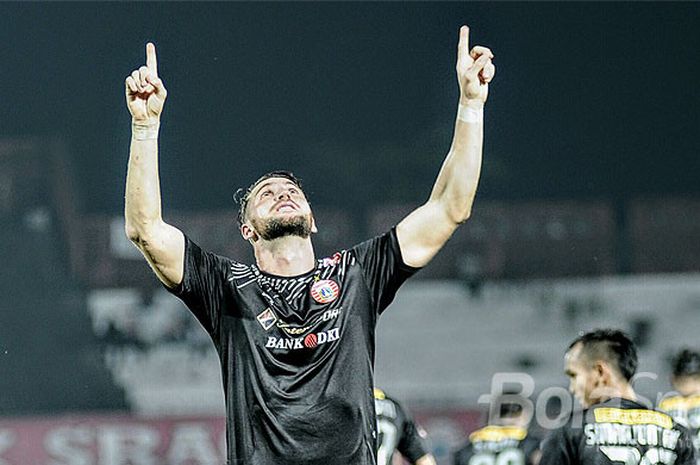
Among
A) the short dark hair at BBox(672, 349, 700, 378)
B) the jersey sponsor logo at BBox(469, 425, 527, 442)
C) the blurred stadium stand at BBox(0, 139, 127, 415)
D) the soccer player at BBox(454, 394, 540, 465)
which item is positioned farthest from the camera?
the blurred stadium stand at BBox(0, 139, 127, 415)

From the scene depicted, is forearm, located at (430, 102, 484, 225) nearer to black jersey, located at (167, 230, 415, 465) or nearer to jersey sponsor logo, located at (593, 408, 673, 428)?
black jersey, located at (167, 230, 415, 465)

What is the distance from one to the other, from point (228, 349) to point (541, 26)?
17.1 ft

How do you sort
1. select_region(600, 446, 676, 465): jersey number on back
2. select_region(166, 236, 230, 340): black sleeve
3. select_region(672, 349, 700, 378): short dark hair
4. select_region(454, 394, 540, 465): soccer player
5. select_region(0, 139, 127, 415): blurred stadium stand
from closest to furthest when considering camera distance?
select_region(166, 236, 230, 340): black sleeve < select_region(600, 446, 676, 465): jersey number on back < select_region(672, 349, 700, 378): short dark hair < select_region(454, 394, 540, 465): soccer player < select_region(0, 139, 127, 415): blurred stadium stand

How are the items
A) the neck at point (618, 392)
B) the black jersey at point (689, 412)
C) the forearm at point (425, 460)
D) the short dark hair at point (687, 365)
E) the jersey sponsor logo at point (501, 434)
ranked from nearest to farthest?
the neck at point (618, 392) → the forearm at point (425, 460) → the black jersey at point (689, 412) → the short dark hair at point (687, 365) → the jersey sponsor logo at point (501, 434)

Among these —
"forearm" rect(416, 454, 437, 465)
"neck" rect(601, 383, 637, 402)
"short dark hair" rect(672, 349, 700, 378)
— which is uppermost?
"short dark hair" rect(672, 349, 700, 378)

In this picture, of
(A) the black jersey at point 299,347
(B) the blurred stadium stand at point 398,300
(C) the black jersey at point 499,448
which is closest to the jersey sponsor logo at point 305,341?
(A) the black jersey at point 299,347

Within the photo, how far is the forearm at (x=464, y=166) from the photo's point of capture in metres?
2.47

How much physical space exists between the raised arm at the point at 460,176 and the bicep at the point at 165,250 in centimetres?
41

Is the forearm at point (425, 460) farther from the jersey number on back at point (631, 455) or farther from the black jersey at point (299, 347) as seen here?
the black jersey at point (299, 347)

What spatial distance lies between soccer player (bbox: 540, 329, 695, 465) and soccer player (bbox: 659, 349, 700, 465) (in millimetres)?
1412

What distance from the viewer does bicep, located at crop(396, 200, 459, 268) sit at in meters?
2.49

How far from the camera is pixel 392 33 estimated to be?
23.9 ft

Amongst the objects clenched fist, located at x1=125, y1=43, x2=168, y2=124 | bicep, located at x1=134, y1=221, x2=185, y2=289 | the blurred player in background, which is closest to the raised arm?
bicep, located at x1=134, y1=221, x2=185, y2=289

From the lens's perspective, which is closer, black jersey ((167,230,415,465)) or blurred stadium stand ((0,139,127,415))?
black jersey ((167,230,415,465))
